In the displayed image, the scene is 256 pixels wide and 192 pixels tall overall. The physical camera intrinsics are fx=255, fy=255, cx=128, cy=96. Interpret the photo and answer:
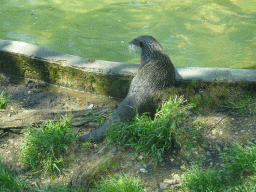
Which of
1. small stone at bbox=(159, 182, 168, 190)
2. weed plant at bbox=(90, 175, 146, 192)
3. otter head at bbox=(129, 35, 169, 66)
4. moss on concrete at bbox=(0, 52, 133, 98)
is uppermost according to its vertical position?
otter head at bbox=(129, 35, 169, 66)

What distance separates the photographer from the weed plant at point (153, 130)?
2600mm

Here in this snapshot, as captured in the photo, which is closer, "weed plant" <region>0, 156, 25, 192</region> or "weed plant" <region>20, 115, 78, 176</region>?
"weed plant" <region>0, 156, 25, 192</region>

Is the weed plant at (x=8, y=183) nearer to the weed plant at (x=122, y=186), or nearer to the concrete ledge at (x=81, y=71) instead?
the weed plant at (x=122, y=186)

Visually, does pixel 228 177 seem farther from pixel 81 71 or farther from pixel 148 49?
pixel 81 71

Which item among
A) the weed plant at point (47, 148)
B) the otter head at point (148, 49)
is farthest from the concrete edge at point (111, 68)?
the weed plant at point (47, 148)

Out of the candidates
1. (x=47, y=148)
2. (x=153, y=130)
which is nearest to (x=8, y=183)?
(x=47, y=148)

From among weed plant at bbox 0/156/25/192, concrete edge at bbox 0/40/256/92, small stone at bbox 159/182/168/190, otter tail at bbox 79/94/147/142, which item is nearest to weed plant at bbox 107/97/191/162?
otter tail at bbox 79/94/147/142

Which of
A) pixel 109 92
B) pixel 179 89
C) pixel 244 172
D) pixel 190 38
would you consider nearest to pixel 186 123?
pixel 179 89

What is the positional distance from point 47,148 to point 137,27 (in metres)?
4.48

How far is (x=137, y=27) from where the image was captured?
20.8 ft

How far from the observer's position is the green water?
540 cm

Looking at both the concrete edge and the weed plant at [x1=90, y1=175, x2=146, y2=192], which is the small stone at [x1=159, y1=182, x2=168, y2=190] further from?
the concrete edge

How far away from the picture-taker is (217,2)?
23.6ft

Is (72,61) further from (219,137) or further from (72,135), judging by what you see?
(219,137)
